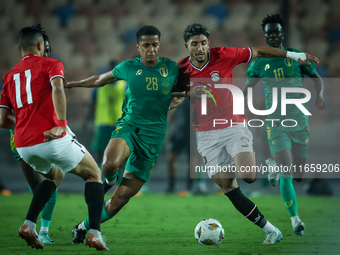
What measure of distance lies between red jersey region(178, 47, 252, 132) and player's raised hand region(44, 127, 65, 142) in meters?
1.51

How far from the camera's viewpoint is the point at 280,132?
555cm

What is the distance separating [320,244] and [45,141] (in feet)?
9.19

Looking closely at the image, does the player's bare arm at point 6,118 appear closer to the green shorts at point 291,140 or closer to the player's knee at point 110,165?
the player's knee at point 110,165

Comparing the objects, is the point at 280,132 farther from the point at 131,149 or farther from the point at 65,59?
the point at 65,59

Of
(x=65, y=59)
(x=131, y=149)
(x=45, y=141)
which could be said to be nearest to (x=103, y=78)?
(x=131, y=149)

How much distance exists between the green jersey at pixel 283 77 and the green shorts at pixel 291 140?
65mm

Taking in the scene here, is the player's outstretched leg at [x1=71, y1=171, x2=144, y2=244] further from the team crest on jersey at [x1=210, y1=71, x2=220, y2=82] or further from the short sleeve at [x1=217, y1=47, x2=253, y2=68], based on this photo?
the short sleeve at [x1=217, y1=47, x2=253, y2=68]

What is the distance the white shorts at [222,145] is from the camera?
463 centimetres

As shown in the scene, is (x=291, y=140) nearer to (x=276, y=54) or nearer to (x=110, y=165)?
(x=276, y=54)


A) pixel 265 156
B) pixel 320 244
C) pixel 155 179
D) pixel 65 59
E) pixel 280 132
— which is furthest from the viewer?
pixel 65 59

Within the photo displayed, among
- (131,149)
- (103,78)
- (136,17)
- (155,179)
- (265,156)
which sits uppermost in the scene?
(136,17)

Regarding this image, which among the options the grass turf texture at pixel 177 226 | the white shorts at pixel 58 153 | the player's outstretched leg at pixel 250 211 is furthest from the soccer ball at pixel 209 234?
the white shorts at pixel 58 153

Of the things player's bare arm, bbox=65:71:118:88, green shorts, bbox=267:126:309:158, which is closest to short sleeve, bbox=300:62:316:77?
green shorts, bbox=267:126:309:158

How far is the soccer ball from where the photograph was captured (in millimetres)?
4281
